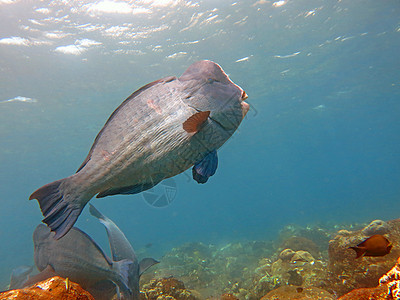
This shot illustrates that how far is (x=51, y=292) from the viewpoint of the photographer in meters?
1.52

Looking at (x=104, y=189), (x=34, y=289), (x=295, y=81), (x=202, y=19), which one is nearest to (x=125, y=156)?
(x=104, y=189)

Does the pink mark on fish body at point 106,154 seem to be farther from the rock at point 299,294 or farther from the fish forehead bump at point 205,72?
the rock at point 299,294

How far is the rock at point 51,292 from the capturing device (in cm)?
147

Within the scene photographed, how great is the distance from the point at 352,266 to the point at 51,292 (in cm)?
553

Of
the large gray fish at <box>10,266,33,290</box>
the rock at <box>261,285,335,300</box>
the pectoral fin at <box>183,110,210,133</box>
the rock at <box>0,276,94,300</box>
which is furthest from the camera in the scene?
the large gray fish at <box>10,266,33,290</box>

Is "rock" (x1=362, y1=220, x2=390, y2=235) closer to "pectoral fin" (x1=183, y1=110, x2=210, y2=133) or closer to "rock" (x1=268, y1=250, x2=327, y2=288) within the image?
"rock" (x1=268, y1=250, x2=327, y2=288)

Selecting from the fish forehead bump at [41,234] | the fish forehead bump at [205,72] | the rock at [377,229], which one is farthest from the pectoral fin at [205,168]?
the rock at [377,229]

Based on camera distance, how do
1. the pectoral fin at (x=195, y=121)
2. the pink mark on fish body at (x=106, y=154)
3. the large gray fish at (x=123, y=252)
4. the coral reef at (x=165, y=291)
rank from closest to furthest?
the pectoral fin at (x=195, y=121) → the pink mark on fish body at (x=106, y=154) → the large gray fish at (x=123, y=252) → the coral reef at (x=165, y=291)

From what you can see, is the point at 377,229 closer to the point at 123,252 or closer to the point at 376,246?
the point at 376,246

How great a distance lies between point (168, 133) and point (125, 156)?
0.30 m

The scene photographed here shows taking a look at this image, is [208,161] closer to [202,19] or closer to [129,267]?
[129,267]

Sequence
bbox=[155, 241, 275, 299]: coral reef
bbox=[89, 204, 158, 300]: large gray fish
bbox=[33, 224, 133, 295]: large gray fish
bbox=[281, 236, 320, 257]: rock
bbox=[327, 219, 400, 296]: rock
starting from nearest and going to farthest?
bbox=[33, 224, 133, 295]: large gray fish → bbox=[89, 204, 158, 300]: large gray fish → bbox=[327, 219, 400, 296]: rock → bbox=[155, 241, 275, 299]: coral reef → bbox=[281, 236, 320, 257]: rock

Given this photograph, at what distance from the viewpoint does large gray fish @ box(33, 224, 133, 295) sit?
8.71ft

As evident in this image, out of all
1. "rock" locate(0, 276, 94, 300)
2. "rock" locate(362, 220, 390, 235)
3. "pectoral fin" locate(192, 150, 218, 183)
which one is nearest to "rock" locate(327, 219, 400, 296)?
"rock" locate(362, 220, 390, 235)
